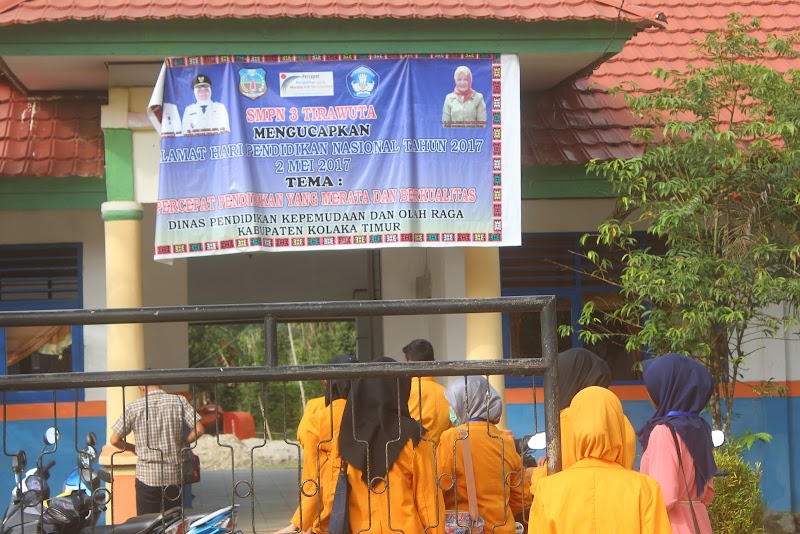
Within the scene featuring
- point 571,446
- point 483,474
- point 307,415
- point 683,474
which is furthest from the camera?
point 483,474

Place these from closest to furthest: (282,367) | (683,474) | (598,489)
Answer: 1. (598,489)
2. (282,367)
3. (683,474)

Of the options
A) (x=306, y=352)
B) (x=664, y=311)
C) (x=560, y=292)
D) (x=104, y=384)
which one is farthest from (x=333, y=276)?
(x=306, y=352)

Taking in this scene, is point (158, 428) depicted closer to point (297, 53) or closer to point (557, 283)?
point (297, 53)

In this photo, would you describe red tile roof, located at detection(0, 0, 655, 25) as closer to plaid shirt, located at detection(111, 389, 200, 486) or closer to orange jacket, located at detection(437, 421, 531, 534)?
plaid shirt, located at detection(111, 389, 200, 486)

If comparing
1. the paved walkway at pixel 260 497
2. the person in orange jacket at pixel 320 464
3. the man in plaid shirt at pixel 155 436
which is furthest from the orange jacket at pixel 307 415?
the paved walkway at pixel 260 497

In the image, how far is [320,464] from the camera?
4598mm

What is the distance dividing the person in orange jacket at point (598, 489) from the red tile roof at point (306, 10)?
15.3ft

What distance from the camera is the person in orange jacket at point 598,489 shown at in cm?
367

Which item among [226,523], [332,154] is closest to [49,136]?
[332,154]

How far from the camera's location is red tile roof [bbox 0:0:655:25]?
7652mm

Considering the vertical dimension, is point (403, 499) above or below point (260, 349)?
above

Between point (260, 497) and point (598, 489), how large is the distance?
8.34 metres

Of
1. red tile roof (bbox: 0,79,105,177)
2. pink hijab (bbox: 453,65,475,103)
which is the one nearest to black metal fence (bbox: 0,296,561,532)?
pink hijab (bbox: 453,65,475,103)

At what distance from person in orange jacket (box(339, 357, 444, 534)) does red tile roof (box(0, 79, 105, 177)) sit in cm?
513
